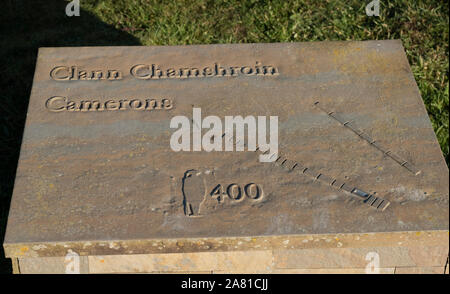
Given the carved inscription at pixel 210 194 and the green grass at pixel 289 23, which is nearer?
the carved inscription at pixel 210 194

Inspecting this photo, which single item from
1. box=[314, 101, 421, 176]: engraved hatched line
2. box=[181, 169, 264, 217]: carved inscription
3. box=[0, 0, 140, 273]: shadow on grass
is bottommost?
box=[181, 169, 264, 217]: carved inscription

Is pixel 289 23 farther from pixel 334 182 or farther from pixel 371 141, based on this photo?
pixel 334 182

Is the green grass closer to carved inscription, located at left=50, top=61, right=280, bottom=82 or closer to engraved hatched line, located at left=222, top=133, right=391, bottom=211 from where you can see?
carved inscription, located at left=50, top=61, right=280, bottom=82

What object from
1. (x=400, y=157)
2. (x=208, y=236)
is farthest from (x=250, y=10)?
(x=208, y=236)

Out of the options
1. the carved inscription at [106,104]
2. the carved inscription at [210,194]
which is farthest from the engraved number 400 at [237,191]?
the carved inscription at [106,104]

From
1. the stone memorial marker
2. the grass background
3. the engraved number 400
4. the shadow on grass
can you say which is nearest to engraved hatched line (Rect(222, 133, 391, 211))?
the stone memorial marker

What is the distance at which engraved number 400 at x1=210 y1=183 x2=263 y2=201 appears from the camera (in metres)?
2.34

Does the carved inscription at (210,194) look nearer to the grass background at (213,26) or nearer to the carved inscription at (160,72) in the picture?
the carved inscription at (160,72)

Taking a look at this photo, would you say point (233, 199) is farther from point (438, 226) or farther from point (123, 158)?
point (438, 226)

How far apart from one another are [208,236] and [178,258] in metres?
0.41

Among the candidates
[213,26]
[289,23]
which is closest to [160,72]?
[213,26]

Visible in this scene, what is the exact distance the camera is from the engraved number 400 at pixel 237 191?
7.67 ft

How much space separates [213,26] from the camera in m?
4.28

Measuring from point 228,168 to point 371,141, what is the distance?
25.9 inches
